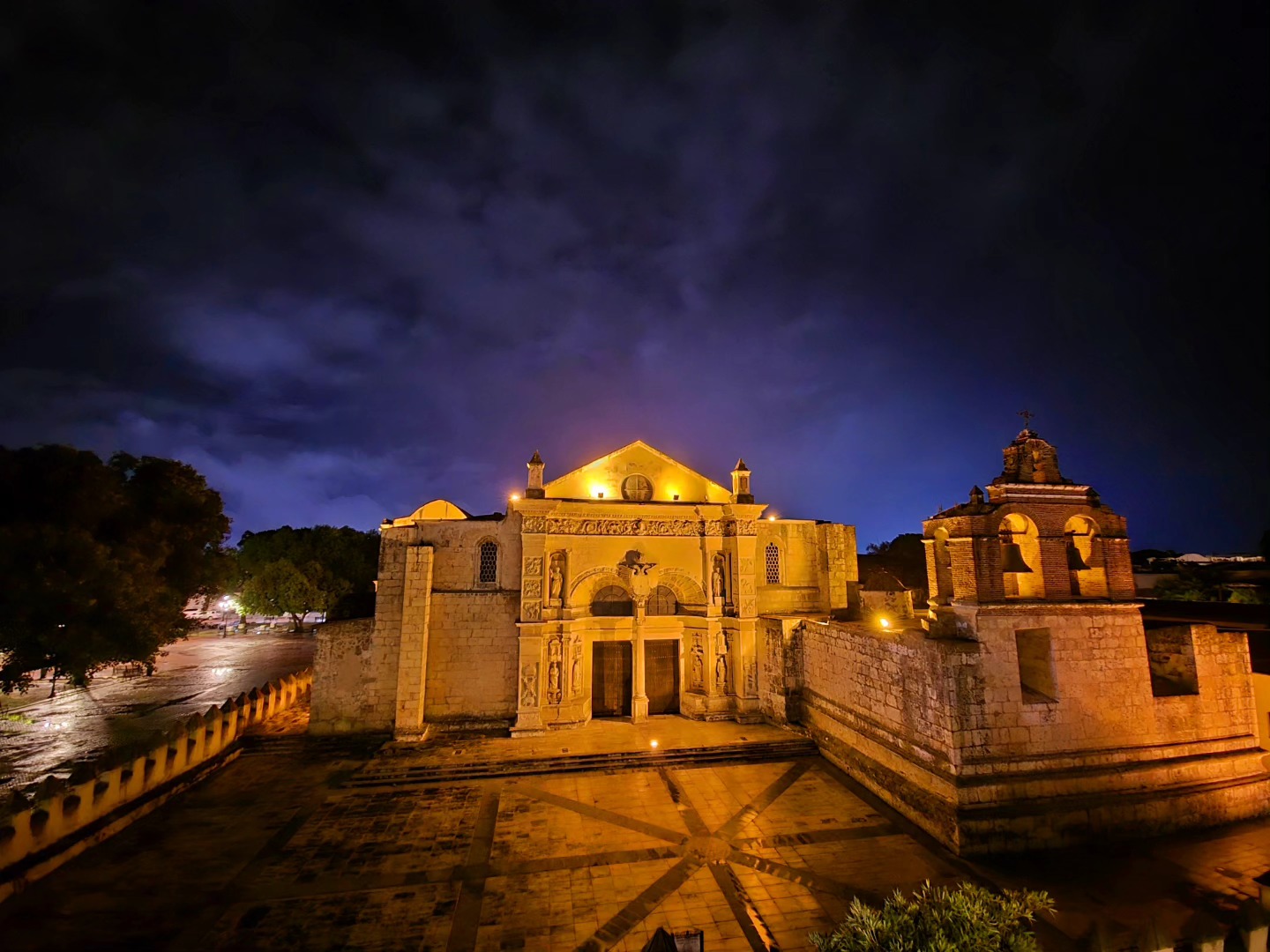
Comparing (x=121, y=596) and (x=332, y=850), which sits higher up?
(x=121, y=596)

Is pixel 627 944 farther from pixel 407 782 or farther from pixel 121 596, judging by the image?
pixel 121 596

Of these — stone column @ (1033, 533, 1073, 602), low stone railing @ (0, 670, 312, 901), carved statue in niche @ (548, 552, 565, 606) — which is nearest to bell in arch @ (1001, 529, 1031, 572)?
stone column @ (1033, 533, 1073, 602)

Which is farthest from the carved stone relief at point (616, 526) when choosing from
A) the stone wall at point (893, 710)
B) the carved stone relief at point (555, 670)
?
the stone wall at point (893, 710)

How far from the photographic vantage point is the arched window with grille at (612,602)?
21.9 m

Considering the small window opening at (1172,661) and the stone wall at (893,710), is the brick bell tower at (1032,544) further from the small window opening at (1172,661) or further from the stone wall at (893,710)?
the small window opening at (1172,661)

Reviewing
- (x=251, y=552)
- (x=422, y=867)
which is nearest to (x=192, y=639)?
(x=251, y=552)

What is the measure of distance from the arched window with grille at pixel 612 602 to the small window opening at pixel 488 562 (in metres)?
4.11

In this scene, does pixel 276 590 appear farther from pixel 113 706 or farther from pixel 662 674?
pixel 662 674

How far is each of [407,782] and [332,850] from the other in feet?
11.9

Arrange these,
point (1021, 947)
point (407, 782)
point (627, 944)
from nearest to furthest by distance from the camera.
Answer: point (1021, 947) → point (627, 944) → point (407, 782)

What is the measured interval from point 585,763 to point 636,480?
9962 millimetres

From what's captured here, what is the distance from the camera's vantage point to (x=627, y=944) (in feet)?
29.0

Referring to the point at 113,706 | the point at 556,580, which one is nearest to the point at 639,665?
the point at 556,580

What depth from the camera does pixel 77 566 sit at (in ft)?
47.8
